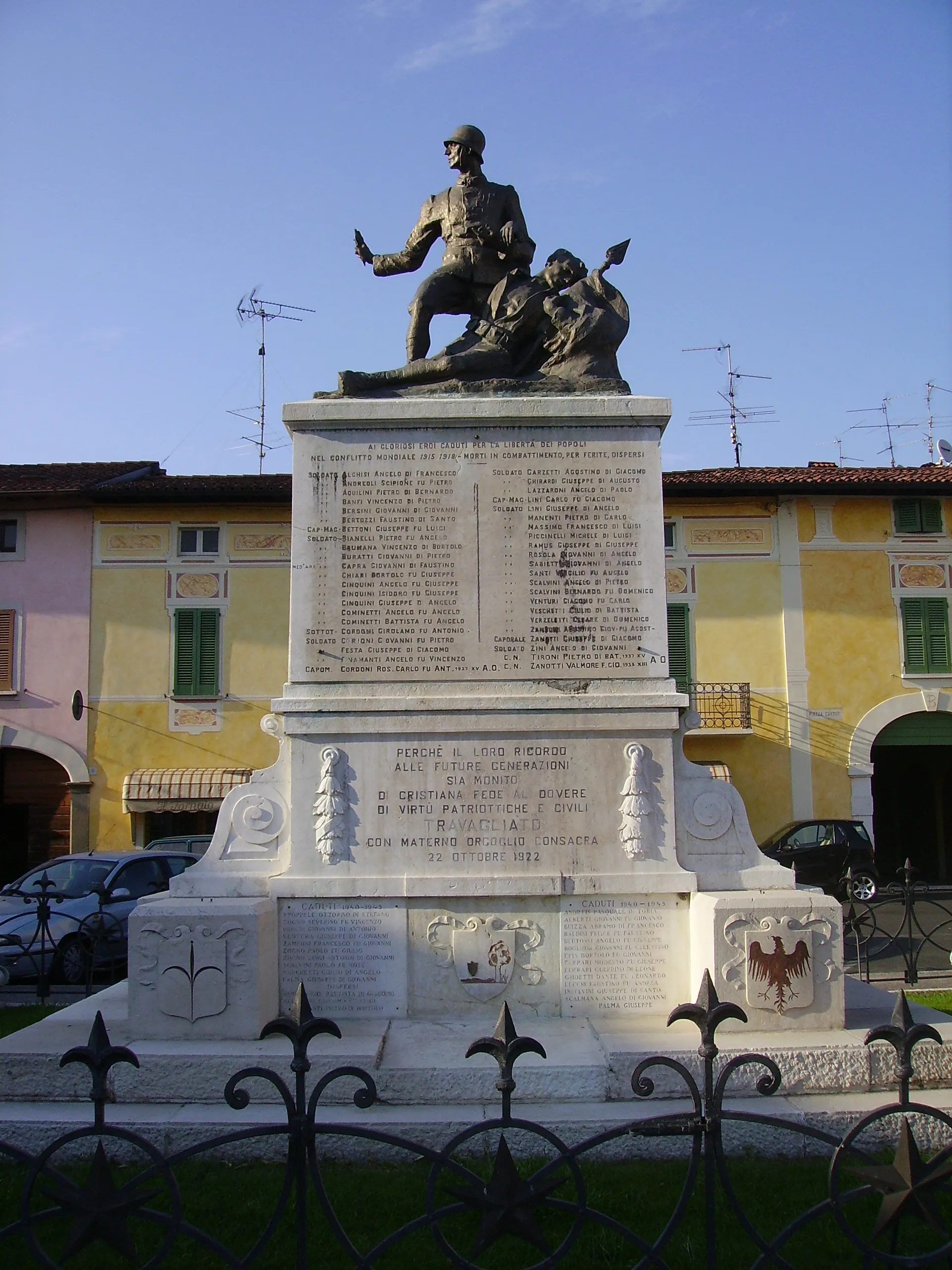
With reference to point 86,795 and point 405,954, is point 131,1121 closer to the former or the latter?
point 405,954

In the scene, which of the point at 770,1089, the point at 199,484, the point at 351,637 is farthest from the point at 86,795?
the point at 770,1089

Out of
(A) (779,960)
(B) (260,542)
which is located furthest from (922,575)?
(A) (779,960)

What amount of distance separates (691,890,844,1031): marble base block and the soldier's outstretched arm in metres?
5.25

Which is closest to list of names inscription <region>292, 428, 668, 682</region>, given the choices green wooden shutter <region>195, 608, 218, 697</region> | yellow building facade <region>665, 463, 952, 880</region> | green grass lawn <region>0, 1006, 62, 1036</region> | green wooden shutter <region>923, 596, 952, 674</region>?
green grass lawn <region>0, 1006, 62, 1036</region>

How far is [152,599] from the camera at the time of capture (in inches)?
975

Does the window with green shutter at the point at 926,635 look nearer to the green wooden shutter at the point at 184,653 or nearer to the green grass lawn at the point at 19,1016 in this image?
the green wooden shutter at the point at 184,653

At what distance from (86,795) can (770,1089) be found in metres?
22.6

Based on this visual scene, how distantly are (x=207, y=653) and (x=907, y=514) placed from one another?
15.8m

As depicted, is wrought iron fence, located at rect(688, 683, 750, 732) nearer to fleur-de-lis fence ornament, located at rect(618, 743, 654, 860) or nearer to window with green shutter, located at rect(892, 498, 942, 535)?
window with green shutter, located at rect(892, 498, 942, 535)

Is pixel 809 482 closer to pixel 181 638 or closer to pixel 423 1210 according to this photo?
pixel 181 638

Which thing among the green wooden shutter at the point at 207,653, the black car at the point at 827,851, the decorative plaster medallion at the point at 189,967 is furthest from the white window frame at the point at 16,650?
the decorative plaster medallion at the point at 189,967

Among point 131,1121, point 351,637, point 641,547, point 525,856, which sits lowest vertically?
point 131,1121

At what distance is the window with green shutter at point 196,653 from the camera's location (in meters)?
24.5

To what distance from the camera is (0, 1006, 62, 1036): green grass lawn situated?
8062 millimetres
